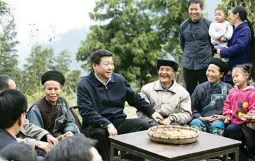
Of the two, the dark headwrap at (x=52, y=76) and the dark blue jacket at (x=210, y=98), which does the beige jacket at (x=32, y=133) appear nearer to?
the dark headwrap at (x=52, y=76)

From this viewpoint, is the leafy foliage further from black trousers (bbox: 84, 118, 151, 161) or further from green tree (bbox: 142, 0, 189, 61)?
black trousers (bbox: 84, 118, 151, 161)

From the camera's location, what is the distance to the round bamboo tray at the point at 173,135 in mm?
2979

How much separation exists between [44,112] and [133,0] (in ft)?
46.8

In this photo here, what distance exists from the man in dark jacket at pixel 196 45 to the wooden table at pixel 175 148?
1474 mm

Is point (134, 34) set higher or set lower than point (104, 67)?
higher

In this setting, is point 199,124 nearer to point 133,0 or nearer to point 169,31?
point 169,31

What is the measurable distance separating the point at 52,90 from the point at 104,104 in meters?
0.62

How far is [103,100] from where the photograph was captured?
12.8ft

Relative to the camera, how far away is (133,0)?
17.2m

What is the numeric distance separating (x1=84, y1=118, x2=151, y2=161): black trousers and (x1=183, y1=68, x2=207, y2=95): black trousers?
3.60 feet

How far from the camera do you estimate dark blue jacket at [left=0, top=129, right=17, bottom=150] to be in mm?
2176

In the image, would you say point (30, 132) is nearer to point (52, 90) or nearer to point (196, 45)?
point (52, 90)

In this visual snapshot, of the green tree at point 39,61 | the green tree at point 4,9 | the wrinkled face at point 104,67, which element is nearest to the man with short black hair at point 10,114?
the wrinkled face at point 104,67

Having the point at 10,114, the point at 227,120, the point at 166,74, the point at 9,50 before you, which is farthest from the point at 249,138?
the point at 9,50
